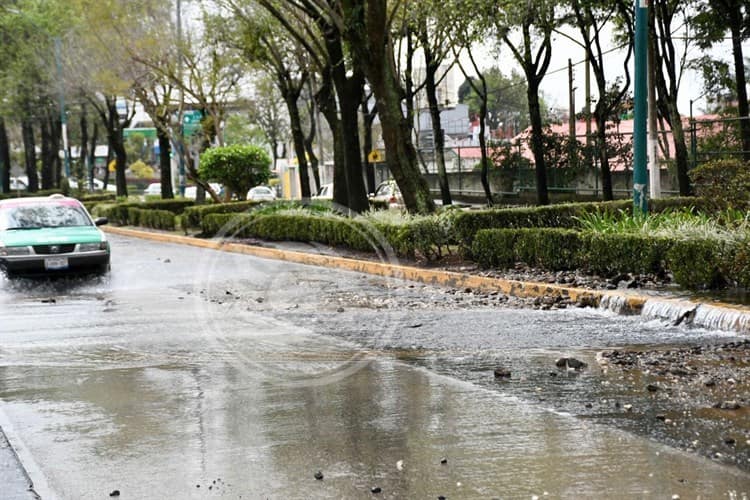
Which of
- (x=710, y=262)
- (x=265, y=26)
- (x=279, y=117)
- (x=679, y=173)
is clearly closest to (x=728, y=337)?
(x=710, y=262)

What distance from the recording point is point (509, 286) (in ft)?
47.9

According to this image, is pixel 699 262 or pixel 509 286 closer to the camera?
pixel 699 262

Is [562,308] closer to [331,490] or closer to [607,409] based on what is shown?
[607,409]

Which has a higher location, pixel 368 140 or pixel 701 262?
pixel 368 140

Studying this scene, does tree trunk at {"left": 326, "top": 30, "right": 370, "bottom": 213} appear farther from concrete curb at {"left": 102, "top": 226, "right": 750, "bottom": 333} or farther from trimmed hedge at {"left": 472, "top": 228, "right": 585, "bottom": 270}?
trimmed hedge at {"left": 472, "top": 228, "right": 585, "bottom": 270}

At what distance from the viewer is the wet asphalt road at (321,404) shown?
5886mm

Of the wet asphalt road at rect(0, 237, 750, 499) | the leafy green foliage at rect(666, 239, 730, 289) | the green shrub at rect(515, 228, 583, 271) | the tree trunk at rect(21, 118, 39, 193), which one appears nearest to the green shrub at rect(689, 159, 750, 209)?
the green shrub at rect(515, 228, 583, 271)

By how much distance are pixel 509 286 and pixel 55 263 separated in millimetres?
7944

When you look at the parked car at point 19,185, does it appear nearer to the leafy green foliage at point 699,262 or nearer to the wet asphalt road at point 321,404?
the wet asphalt road at point 321,404

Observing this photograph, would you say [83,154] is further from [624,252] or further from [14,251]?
[624,252]

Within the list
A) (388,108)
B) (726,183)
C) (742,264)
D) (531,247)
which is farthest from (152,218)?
→ (742,264)

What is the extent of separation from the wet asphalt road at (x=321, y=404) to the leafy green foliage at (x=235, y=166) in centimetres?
2050

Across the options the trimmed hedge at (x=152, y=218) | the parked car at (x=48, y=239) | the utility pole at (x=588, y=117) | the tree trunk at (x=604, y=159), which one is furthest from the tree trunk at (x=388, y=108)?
the trimmed hedge at (x=152, y=218)

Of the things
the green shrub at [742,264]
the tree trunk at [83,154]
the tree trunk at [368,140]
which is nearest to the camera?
the green shrub at [742,264]
